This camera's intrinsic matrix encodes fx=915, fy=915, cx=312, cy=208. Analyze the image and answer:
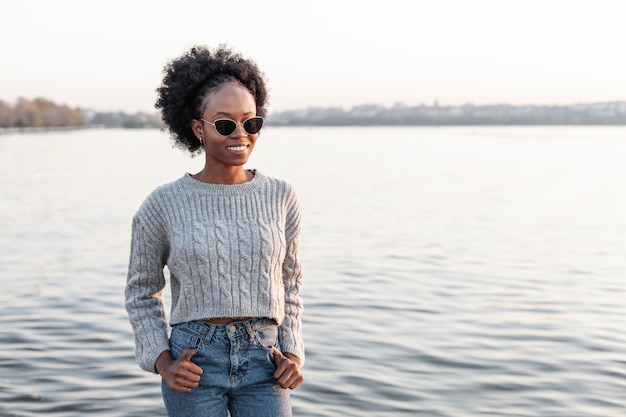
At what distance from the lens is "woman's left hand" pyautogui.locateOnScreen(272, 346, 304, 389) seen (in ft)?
9.79

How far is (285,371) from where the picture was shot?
9.83 ft

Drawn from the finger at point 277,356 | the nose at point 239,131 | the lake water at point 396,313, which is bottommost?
the lake water at point 396,313

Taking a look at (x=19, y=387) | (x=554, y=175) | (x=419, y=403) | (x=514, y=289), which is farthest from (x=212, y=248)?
(x=554, y=175)

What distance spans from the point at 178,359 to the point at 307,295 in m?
8.79

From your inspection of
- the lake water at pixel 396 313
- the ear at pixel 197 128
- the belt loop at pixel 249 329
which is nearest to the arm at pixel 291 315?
the belt loop at pixel 249 329

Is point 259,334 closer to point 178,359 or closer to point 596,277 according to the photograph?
point 178,359

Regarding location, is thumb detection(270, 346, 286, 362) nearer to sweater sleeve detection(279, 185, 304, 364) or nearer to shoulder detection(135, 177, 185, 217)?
sweater sleeve detection(279, 185, 304, 364)

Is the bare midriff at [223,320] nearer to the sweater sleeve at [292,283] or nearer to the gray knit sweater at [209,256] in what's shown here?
the gray knit sweater at [209,256]

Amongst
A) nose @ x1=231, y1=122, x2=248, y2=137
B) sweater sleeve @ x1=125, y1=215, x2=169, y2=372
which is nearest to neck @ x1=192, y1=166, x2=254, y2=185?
nose @ x1=231, y1=122, x2=248, y2=137

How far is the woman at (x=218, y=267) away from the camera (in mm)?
2941

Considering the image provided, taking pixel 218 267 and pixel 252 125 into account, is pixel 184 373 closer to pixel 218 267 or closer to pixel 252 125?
pixel 218 267

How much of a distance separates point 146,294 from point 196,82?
73 centimetres

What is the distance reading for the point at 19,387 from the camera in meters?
7.32

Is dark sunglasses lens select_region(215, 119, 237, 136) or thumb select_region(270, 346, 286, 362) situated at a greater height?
dark sunglasses lens select_region(215, 119, 237, 136)
